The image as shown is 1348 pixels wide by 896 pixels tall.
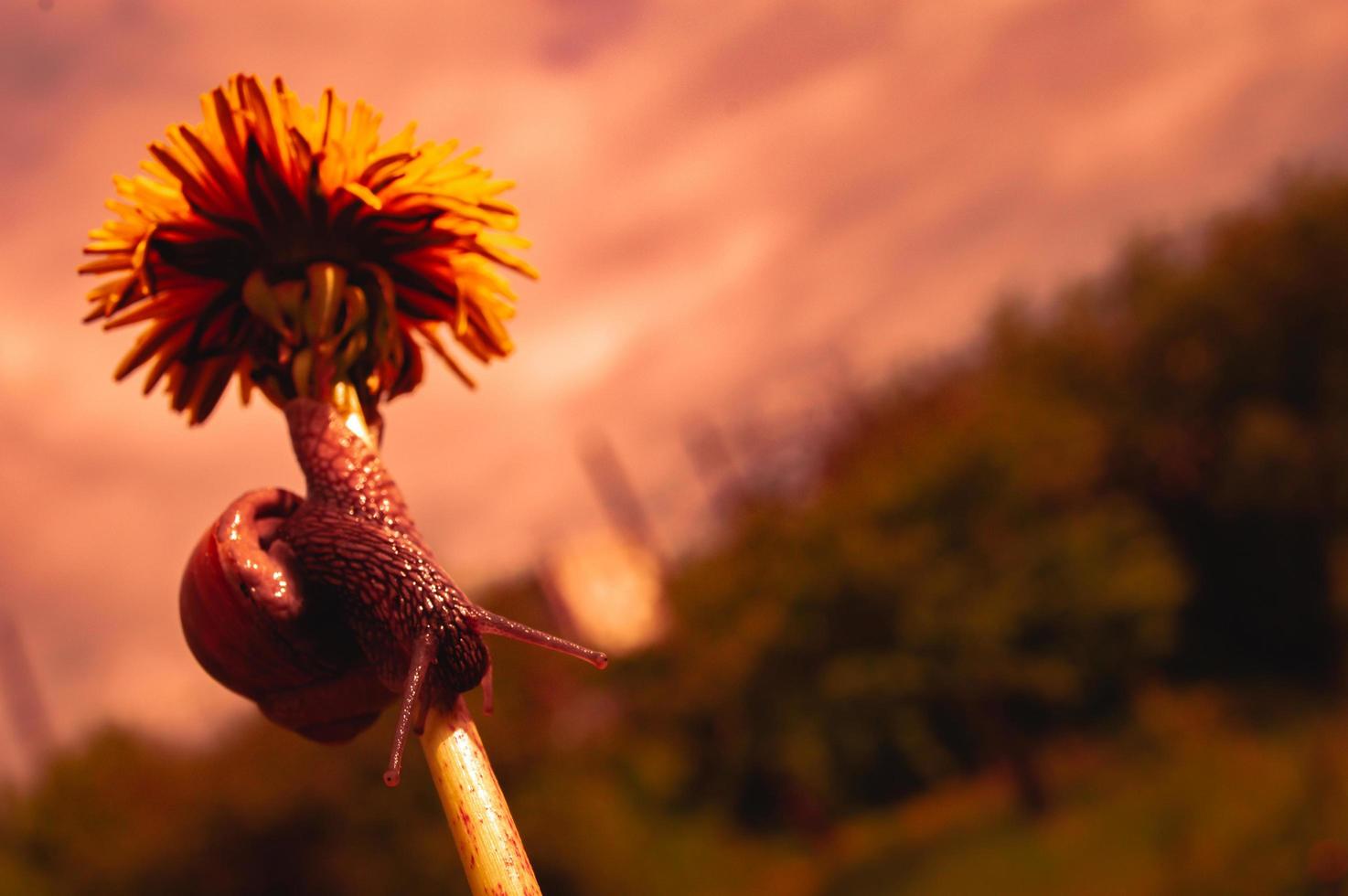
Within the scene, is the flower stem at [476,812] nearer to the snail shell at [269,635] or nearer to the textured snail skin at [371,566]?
the textured snail skin at [371,566]

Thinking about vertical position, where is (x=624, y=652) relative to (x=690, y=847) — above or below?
above

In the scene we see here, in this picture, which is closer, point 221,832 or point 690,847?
point 221,832

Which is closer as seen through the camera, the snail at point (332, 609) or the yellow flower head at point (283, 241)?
the snail at point (332, 609)

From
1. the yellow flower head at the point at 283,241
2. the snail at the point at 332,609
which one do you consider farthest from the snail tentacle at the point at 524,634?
the yellow flower head at the point at 283,241

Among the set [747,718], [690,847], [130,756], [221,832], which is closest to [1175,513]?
[747,718]

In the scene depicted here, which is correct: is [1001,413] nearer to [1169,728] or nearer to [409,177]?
[1169,728]

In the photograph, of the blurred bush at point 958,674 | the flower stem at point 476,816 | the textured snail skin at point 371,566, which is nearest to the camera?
the flower stem at point 476,816

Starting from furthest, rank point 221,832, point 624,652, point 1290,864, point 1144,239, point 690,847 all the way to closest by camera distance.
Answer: point 1144,239 < point 624,652 < point 690,847 < point 221,832 < point 1290,864

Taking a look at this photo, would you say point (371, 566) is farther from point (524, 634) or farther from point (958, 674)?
point (958, 674)
